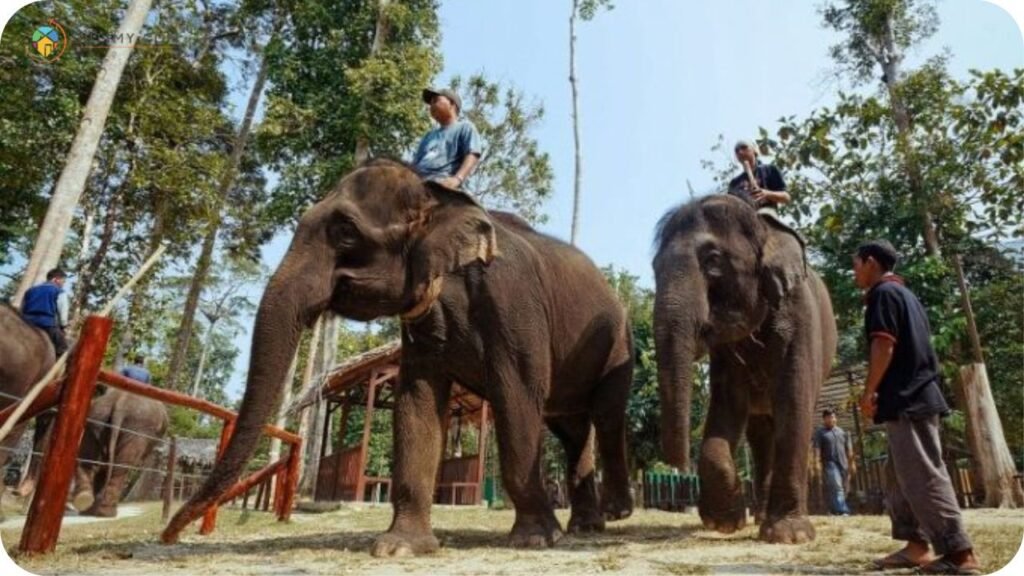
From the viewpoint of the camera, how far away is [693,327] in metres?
4.96

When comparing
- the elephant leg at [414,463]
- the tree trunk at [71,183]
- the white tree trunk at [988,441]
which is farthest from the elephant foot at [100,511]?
the white tree trunk at [988,441]

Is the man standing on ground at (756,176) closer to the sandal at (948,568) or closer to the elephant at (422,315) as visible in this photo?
the elephant at (422,315)

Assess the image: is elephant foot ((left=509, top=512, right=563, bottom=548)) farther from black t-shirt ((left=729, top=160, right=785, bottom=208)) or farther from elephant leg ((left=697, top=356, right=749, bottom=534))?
black t-shirt ((left=729, top=160, right=785, bottom=208))

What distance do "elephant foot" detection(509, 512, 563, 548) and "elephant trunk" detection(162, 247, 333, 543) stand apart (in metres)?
1.69

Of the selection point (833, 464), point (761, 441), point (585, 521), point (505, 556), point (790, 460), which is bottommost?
point (505, 556)

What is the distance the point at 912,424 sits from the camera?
376 centimetres

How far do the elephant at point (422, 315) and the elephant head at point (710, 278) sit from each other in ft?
2.73

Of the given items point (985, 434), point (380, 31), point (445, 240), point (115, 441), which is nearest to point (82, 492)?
point (115, 441)

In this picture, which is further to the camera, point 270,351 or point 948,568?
point 270,351

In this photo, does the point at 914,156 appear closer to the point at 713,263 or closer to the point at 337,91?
the point at 713,263

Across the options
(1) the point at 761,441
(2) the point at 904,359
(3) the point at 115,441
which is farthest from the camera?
(3) the point at 115,441

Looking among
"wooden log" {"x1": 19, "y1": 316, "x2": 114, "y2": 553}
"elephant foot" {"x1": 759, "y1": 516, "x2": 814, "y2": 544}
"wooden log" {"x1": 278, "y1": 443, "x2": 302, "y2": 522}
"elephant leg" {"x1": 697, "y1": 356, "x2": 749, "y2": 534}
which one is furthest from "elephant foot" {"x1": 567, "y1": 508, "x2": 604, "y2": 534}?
"wooden log" {"x1": 278, "y1": 443, "x2": 302, "y2": 522}

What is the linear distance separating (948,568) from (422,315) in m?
3.13

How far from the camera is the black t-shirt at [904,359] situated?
3.77 m
